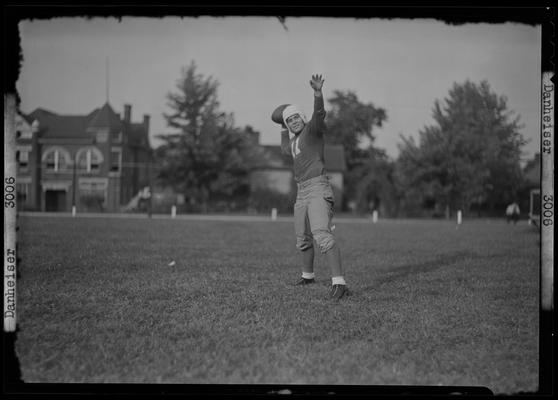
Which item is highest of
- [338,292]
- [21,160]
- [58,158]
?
[58,158]

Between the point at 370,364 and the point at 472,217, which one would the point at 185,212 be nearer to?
the point at 472,217

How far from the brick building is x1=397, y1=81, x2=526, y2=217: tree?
2200 centimetres

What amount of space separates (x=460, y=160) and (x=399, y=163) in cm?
770

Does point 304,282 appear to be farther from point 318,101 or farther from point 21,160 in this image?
point 21,160

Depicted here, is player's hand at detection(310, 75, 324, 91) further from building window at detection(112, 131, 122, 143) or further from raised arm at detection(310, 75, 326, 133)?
building window at detection(112, 131, 122, 143)

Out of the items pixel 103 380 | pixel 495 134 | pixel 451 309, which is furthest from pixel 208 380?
pixel 495 134

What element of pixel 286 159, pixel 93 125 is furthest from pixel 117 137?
pixel 286 159

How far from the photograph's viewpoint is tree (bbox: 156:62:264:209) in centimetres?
4022

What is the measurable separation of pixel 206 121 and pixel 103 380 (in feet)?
131

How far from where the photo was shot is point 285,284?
617 cm

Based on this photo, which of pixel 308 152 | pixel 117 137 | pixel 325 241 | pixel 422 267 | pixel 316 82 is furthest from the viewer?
pixel 117 137

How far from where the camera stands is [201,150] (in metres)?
42.2

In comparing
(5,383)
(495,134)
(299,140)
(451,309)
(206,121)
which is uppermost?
(206,121)

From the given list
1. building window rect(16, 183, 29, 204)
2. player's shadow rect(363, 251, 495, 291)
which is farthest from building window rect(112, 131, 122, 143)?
building window rect(16, 183, 29, 204)
